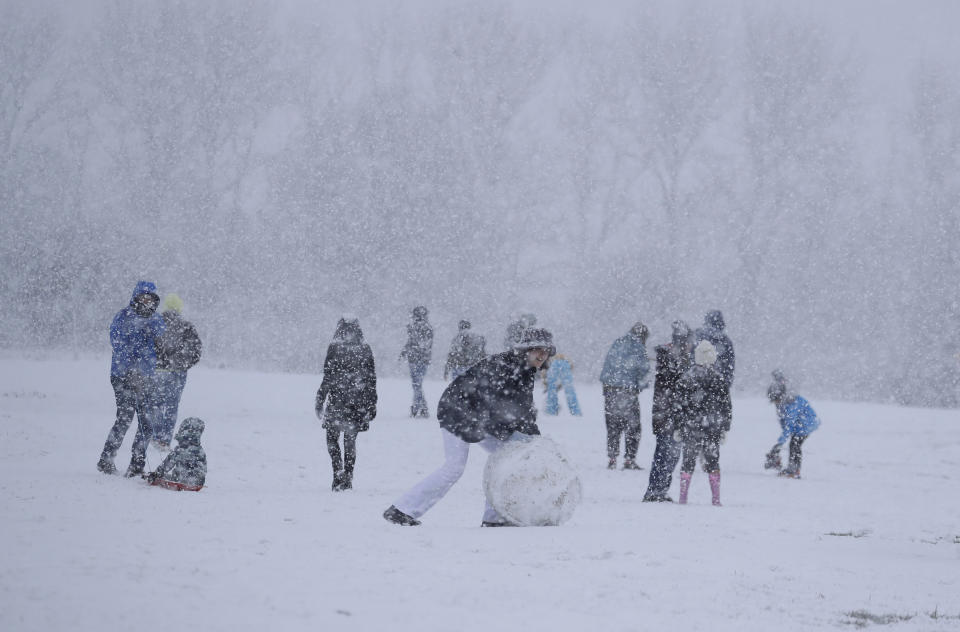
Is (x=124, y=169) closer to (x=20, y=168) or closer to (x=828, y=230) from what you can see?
(x=20, y=168)

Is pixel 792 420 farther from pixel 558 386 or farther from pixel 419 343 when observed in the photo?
pixel 419 343

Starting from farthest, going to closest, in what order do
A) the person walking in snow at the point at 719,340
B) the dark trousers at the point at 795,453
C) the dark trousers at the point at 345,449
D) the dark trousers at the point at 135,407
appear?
the dark trousers at the point at 795,453 < the person walking in snow at the point at 719,340 < the dark trousers at the point at 345,449 < the dark trousers at the point at 135,407

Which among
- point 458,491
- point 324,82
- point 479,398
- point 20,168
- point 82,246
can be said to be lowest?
point 458,491

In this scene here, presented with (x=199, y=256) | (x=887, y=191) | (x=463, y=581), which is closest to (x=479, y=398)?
(x=463, y=581)

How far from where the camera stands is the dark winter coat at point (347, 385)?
950 cm

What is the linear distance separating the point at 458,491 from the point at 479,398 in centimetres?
380

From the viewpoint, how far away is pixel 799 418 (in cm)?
1325

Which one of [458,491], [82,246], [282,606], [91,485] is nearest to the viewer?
[282,606]

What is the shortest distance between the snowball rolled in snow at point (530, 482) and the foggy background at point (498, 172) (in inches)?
975

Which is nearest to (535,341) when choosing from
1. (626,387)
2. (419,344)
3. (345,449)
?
(345,449)

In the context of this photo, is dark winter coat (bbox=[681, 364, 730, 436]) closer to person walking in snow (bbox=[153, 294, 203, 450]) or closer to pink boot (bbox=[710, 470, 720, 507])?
pink boot (bbox=[710, 470, 720, 507])

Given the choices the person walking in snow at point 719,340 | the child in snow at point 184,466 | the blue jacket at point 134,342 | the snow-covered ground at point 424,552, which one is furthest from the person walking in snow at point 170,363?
the person walking in snow at point 719,340

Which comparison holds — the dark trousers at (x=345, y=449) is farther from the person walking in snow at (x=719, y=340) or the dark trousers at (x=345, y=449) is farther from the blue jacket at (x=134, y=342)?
the person walking in snow at (x=719, y=340)

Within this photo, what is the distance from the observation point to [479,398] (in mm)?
6855
